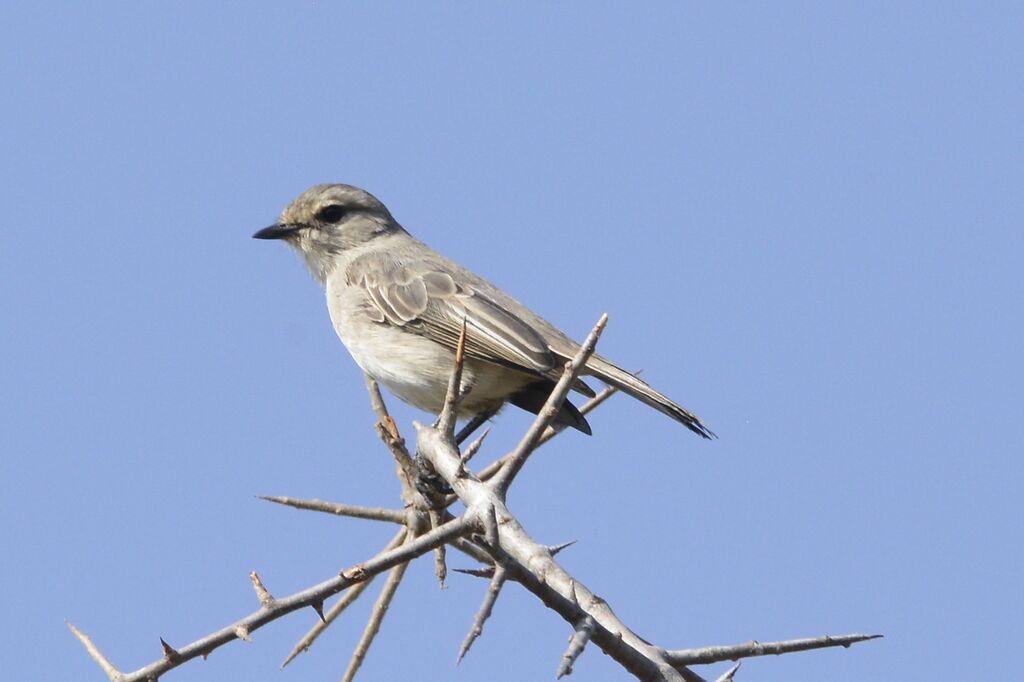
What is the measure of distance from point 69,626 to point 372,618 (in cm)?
116

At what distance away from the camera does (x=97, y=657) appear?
3.49 metres

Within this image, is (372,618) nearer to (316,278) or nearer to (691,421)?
(691,421)

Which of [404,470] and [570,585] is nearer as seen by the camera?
[570,585]

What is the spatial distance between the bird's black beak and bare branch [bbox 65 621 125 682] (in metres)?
5.67

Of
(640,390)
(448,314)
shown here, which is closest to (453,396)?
(640,390)

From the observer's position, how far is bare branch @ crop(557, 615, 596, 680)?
265cm

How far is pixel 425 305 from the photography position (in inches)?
313

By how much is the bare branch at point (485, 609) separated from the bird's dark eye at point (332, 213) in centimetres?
655

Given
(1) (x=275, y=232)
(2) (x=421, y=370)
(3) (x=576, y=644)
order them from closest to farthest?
(3) (x=576, y=644)
(2) (x=421, y=370)
(1) (x=275, y=232)

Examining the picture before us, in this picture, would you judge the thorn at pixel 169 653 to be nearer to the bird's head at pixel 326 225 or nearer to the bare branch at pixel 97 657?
the bare branch at pixel 97 657

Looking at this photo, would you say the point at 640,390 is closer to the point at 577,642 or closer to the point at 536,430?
the point at 536,430

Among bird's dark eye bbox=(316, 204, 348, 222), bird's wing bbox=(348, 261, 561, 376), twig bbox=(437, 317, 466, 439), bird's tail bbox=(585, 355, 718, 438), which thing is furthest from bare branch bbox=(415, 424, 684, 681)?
bird's dark eye bbox=(316, 204, 348, 222)

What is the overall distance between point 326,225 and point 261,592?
20.6 ft

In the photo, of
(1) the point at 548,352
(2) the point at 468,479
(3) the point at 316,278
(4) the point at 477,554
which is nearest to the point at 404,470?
(4) the point at 477,554
